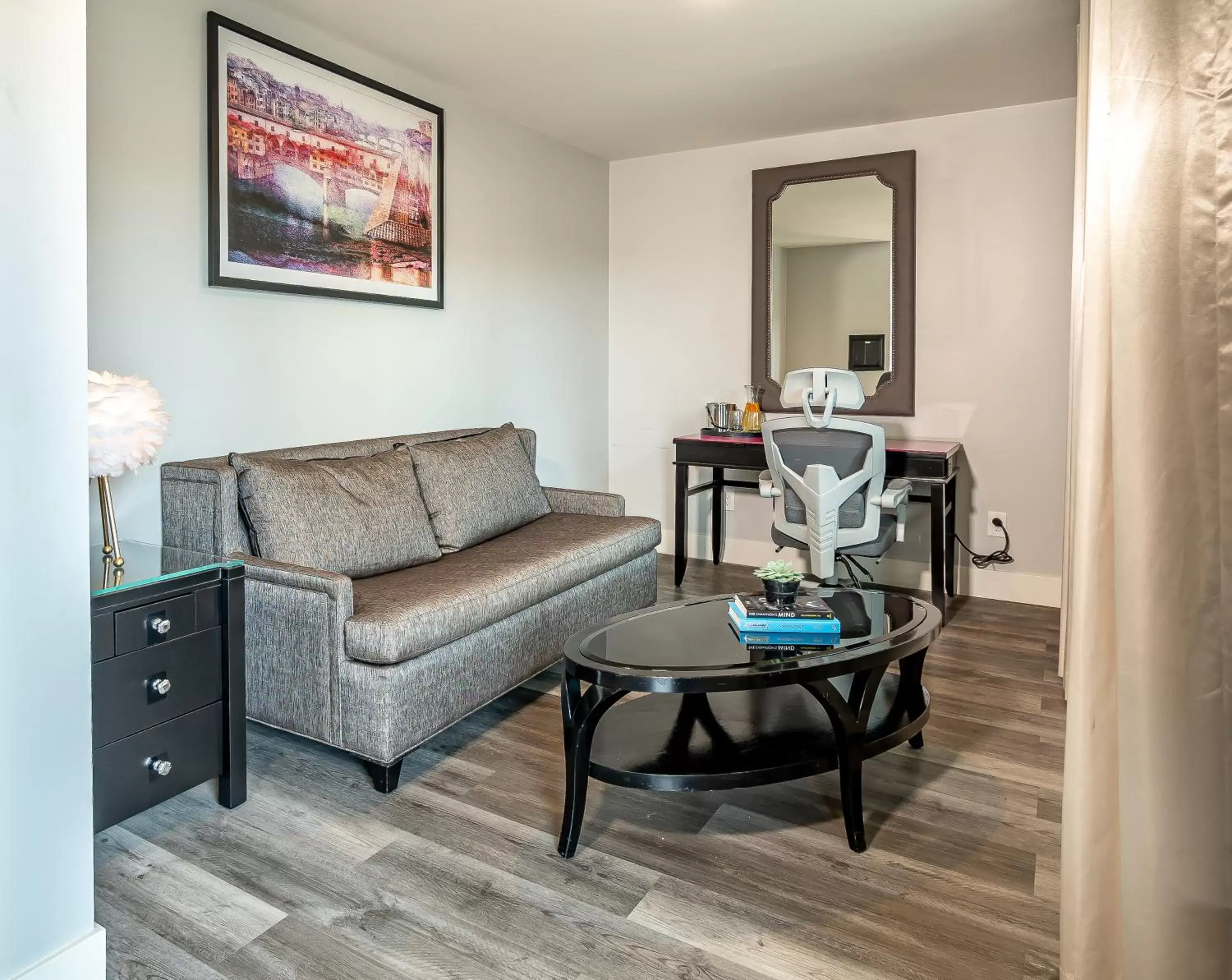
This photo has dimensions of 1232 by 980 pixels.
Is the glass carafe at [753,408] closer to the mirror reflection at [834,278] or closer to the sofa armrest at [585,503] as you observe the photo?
the mirror reflection at [834,278]

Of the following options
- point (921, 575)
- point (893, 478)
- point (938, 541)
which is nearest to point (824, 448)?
point (893, 478)

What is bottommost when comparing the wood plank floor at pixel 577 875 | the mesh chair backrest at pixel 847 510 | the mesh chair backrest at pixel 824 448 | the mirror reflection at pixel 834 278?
the wood plank floor at pixel 577 875

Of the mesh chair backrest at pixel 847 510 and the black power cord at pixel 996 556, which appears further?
the black power cord at pixel 996 556

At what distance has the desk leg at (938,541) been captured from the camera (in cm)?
366

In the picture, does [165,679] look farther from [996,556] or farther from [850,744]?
[996,556]

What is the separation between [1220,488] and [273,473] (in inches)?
94.7

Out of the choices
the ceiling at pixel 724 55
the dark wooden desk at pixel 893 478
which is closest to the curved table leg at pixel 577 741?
the dark wooden desk at pixel 893 478

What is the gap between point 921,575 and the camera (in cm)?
441

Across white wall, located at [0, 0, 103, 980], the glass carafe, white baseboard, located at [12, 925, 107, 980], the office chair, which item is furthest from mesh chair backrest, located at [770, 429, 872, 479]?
white baseboard, located at [12, 925, 107, 980]

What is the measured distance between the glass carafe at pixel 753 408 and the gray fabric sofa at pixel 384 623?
5.35 feet

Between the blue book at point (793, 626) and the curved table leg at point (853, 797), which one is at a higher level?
the blue book at point (793, 626)

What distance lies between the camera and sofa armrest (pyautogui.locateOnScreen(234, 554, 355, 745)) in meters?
2.24

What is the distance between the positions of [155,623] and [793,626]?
4.81 feet

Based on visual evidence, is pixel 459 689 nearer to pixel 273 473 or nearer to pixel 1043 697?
pixel 273 473
